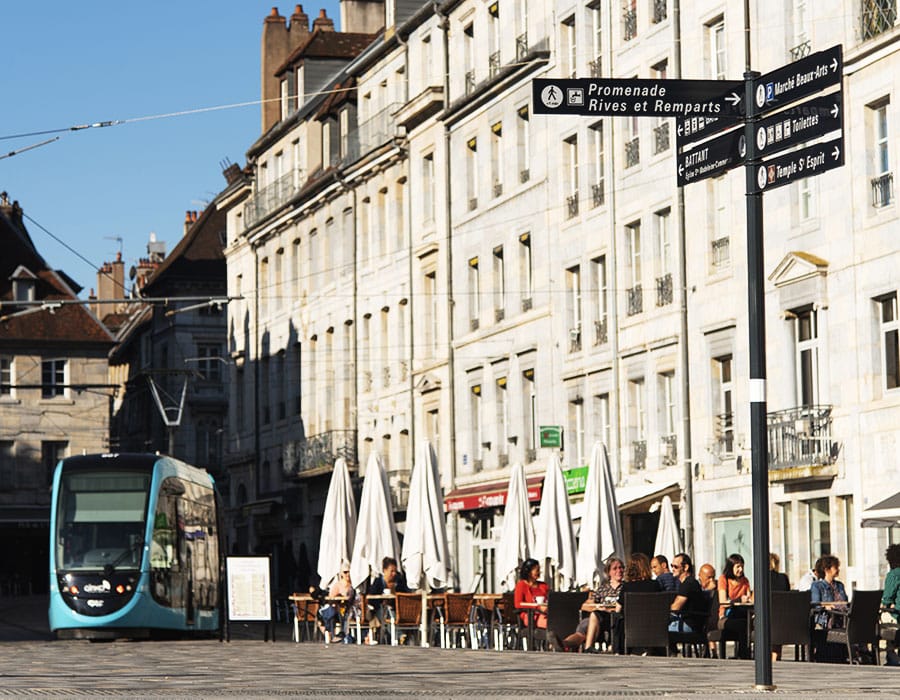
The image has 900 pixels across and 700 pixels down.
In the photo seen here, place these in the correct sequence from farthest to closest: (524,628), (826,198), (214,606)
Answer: (214,606), (826,198), (524,628)

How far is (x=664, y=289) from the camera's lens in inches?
1588

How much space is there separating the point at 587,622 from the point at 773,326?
40.7ft

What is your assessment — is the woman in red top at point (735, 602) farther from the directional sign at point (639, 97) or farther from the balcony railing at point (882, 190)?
the directional sign at point (639, 97)

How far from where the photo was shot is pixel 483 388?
50219mm

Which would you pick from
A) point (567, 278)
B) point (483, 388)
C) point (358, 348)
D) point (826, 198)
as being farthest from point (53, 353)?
point (826, 198)

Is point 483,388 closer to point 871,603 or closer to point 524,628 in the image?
point 524,628

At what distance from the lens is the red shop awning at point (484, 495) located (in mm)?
45812

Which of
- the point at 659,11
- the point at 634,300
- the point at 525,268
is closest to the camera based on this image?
the point at 659,11

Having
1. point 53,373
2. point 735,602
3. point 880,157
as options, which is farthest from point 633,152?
point 53,373

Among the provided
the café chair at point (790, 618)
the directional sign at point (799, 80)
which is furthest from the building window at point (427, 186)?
the directional sign at point (799, 80)

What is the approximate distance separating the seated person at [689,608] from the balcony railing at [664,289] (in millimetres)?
16427

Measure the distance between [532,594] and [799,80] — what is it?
13.5 m

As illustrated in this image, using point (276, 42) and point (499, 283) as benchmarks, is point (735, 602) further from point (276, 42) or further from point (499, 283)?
point (276, 42)

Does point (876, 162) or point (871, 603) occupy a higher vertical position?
point (876, 162)
